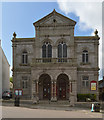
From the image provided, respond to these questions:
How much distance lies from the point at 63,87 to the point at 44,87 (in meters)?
2.97

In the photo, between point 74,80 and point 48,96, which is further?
point 48,96

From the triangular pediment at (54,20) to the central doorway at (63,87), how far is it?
8332 mm

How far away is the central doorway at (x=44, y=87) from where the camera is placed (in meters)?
27.1

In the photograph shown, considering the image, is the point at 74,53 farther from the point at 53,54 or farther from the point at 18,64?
the point at 18,64

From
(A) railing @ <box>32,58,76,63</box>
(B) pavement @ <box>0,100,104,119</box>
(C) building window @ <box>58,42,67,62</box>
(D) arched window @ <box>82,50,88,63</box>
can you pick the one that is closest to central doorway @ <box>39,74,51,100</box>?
(A) railing @ <box>32,58,76,63</box>

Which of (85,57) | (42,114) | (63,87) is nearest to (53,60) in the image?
(63,87)

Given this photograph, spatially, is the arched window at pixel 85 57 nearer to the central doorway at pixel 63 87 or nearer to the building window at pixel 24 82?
the central doorway at pixel 63 87

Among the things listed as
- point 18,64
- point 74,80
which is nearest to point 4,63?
point 18,64

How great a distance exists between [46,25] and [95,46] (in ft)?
27.6

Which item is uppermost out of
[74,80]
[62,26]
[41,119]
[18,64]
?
[62,26]

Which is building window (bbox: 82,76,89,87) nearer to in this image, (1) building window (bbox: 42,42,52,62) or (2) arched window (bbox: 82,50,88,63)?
(2) arched window (bbox: 82,50,88,63)

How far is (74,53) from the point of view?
90.0ft

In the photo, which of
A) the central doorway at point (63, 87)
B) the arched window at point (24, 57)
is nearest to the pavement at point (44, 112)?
the central doorway at point (63, 87)

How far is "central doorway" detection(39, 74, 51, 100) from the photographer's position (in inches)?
1067
